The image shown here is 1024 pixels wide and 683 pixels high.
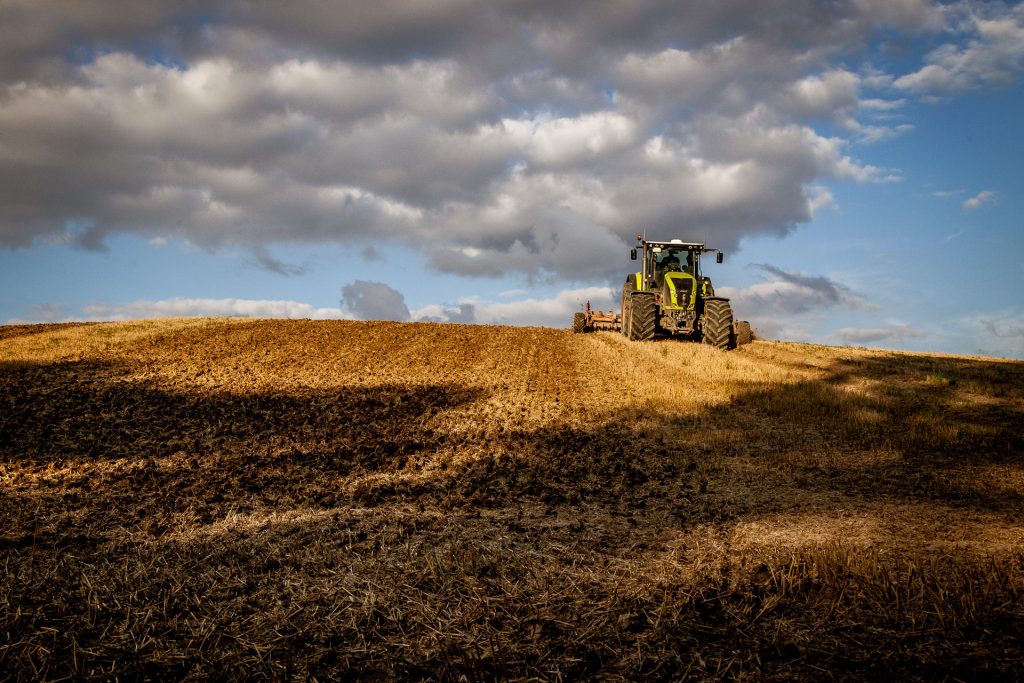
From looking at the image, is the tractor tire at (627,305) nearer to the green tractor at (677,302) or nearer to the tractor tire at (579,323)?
the green tractor at (677,302)

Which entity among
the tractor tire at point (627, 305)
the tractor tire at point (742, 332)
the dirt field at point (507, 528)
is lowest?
the dirt field at point (507, 528)

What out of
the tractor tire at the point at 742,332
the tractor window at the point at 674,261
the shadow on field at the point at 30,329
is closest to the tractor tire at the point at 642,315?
the tractor window at the point at 674,261

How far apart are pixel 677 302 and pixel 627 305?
2.29 meters

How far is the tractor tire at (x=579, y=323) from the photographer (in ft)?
94.7

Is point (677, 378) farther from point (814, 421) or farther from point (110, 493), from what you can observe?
point (110, 493)

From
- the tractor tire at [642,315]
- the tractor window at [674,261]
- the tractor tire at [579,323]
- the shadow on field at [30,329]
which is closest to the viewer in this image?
the tractor tire at [642,315]

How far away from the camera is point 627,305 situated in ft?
85.1

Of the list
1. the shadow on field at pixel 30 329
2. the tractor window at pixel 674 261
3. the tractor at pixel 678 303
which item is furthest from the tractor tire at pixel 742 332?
the shadow on field at pixel 30 329

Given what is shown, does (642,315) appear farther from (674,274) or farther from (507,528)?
(507,528)

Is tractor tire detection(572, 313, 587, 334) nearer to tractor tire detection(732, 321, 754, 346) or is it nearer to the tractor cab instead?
the tractor cab

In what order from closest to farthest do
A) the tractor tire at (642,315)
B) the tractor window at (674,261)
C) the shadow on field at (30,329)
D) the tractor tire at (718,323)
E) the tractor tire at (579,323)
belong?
1. the tractor tire at (718,323)
2. the tractor tire at (642,315)
3. the tractor window at (674,261)
4. the shadow on field at (30,329)
5. the tractor tire at (579,323)

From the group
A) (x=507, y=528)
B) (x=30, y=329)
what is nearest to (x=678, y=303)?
(x=507, y=528)

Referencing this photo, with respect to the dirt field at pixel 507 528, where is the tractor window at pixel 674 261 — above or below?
above

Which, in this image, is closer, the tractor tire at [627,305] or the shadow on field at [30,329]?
the tractor tire at [627,305]
